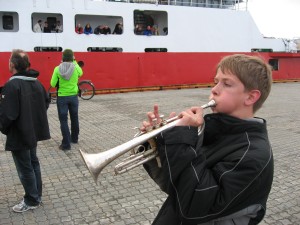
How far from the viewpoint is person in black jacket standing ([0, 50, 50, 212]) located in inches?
137

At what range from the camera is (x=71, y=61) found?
627 centimetres

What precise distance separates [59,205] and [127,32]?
12050 mm

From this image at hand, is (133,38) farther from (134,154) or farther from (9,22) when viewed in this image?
(134,154)

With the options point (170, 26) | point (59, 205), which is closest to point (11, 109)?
→ point (59, 205)

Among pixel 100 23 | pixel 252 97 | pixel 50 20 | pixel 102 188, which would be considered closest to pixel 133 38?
pixel 100 23

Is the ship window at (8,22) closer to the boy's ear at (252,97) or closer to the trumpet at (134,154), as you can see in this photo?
the trumpet at (134,154)

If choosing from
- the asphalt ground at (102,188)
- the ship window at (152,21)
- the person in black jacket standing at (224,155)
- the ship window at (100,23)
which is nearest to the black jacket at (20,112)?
the asphalt ground at (102,188)

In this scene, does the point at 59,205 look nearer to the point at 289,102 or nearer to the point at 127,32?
the point at 289,102

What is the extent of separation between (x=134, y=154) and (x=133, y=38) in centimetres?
1395

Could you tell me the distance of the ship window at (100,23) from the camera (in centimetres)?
1465

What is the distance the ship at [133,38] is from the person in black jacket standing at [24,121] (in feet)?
31.3

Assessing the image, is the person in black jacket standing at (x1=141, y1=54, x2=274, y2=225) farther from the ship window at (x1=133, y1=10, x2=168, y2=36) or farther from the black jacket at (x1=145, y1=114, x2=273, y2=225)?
the ship window at (x1=133, y1=10, x2=168, y2=36)

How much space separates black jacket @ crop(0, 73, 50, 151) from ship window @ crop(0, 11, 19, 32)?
11.0m

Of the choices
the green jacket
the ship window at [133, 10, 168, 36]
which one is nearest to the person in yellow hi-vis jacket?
the green jacket
